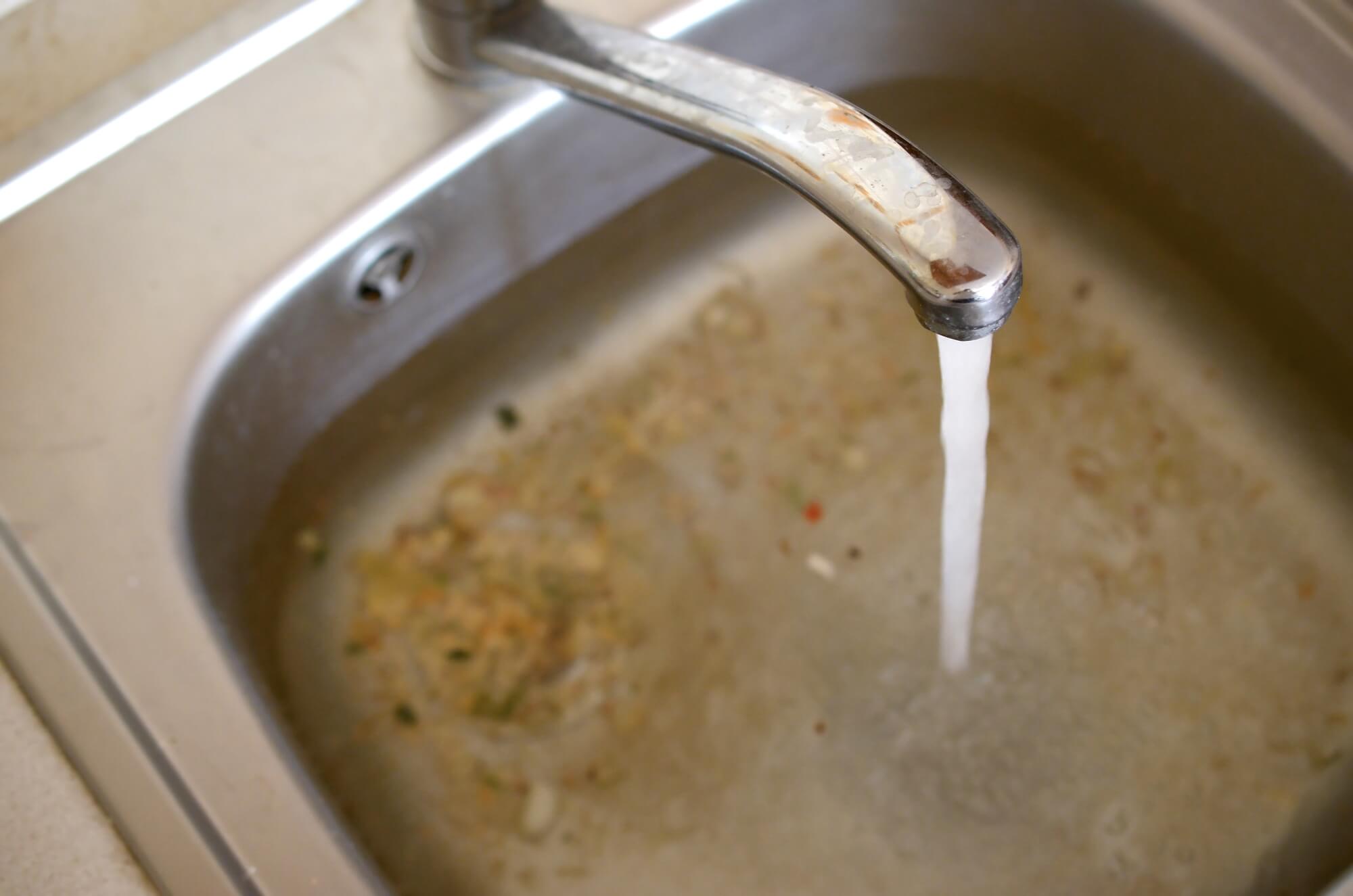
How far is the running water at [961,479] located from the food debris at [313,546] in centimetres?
38

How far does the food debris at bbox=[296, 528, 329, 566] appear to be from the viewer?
0.69m

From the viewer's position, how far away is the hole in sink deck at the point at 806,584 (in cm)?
64

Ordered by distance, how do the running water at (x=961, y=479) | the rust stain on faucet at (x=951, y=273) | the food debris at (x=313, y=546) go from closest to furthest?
the rust stain on faucet at (x=951, y=273), the running water at (x=961, y=479), the food debris at (x=313, y=546)

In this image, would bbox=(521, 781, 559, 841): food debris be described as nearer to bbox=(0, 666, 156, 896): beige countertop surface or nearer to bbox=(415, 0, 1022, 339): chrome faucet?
bbox=(0, 666, 156, 896): beige countertop surface

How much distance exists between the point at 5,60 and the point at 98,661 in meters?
0.34

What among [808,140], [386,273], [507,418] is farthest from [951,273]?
[507,418]

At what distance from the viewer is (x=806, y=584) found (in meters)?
0.71

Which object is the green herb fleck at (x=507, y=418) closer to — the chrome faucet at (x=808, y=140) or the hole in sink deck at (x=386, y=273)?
the hole in sink deck at (x=386, y=273)

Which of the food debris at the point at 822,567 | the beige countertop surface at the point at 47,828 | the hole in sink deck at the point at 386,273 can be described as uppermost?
the hole in sink deck at the point at 386,273

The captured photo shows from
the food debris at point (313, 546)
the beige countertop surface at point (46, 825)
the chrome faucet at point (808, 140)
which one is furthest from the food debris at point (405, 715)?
the chrome faucet at point (808, 140)

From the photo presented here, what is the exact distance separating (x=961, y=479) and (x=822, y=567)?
19 centimetres

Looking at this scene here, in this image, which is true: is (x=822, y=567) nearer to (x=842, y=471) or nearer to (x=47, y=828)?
(x=842, y=471)

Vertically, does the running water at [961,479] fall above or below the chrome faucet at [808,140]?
below

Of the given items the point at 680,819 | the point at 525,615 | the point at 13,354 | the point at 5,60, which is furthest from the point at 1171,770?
the point at 5,60
